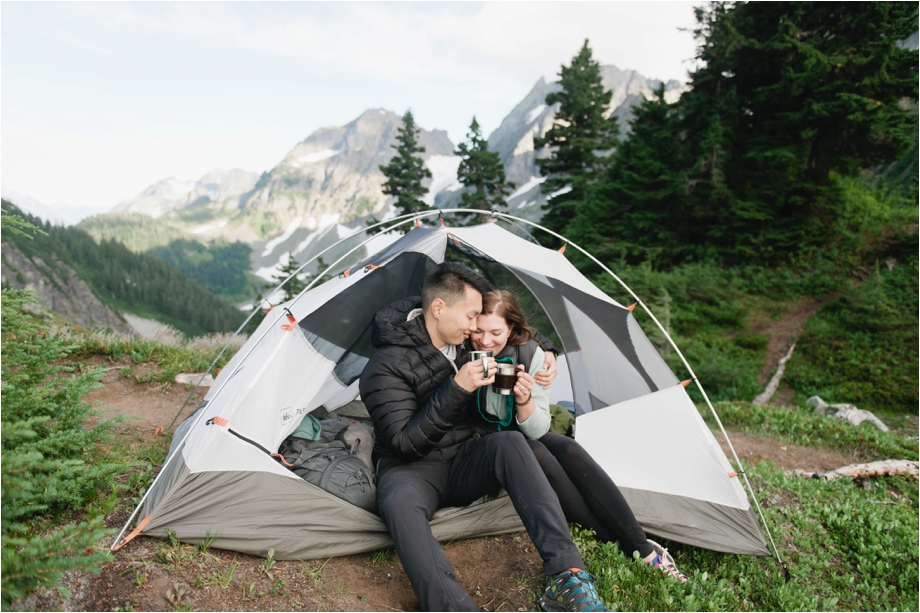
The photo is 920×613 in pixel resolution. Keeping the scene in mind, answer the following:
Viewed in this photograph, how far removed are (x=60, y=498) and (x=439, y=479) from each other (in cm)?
232

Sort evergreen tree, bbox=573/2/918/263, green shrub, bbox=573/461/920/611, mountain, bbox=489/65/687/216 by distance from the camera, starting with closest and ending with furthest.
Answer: green shrub, bbox=573/461/920/611, evergreen tree, bbox=573/2/918/263, mountain, bbox=489/65/687/216

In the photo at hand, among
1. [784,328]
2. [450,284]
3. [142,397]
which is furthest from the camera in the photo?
[784,328]

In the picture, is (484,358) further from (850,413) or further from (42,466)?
(850,413)

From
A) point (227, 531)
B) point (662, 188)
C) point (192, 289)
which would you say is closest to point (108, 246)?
point (192, 289)

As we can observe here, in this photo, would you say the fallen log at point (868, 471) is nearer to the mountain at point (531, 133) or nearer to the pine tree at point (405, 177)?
the pine tree at point (405, 177)

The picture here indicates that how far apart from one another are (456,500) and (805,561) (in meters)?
2.97

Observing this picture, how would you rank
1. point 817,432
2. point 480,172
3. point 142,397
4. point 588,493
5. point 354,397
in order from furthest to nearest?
point 480,172 → point 817,432 → point 142,397 → point 354,397 → point 588,493

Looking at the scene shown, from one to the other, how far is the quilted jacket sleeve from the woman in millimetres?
359

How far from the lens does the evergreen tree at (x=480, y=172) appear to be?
23.0m

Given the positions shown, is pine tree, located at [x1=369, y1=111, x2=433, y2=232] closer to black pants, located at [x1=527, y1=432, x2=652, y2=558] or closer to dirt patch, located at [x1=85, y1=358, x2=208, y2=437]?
dirt patch, located at [x1=85, y1=358, x2=208, y2=437]

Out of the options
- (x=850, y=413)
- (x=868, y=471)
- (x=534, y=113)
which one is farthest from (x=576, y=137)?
(x=534, y=113)

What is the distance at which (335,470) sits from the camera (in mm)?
3789

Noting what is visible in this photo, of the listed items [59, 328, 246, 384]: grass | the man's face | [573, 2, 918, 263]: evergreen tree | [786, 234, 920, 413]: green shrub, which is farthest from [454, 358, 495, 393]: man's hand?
[573, 2, 918, 263]: evergreen tree

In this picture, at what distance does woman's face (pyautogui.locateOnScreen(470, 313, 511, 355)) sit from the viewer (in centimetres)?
372
